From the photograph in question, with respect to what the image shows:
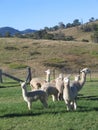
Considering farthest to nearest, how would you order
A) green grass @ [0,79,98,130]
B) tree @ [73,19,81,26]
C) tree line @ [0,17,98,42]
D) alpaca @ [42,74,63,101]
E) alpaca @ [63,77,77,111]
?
tree @ [73,19,81,26], tree line @ [0,17,98,42], alpaca @ [42,74,63,101], alpaca @ [63,77,77,111], green grass @ [0,79,98,130]

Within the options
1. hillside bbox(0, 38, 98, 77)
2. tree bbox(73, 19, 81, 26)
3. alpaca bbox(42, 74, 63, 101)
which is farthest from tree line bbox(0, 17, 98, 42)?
alpaca bbox(42, 74, 63, 101)

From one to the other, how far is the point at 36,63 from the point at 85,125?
183 feet

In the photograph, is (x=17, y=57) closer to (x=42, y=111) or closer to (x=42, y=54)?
(x=42, y=54)

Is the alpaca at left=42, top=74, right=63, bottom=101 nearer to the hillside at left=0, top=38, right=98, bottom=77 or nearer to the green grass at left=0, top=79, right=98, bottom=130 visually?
the green grass at left=0, top=79, right=98, bottom=130

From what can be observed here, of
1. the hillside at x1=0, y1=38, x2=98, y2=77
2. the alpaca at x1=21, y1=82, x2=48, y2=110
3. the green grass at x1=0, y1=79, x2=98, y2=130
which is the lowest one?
the hillside at x1=0, y1=38, x2=98, y2=77

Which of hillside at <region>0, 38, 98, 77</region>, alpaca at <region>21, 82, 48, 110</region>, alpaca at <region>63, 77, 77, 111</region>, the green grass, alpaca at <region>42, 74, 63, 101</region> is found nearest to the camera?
the green grass

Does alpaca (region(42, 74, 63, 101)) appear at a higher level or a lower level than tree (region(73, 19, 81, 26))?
higher

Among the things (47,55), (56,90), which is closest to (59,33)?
(47,55)

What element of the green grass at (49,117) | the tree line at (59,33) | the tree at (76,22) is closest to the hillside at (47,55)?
the tree line at (59,33)

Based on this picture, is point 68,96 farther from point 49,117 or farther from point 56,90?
point 56,90

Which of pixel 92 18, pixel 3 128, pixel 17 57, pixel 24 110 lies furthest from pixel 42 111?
pixel 92 18

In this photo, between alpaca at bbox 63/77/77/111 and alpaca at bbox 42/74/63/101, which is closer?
alpaca at bbox 63/77/77/111

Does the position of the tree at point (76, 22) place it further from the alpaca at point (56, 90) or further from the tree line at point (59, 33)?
the alpaca at point (56, 90)

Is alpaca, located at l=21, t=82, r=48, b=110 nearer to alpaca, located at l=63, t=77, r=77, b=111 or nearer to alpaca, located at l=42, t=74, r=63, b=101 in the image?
alpaca, located at l=63, t=77, r=77, b=111
